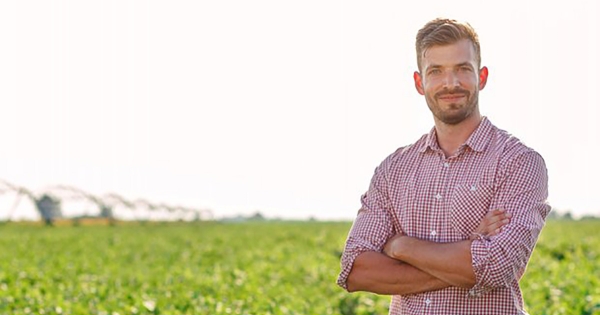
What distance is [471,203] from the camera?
4020 mm

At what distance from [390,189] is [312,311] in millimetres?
4539

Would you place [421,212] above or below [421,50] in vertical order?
below

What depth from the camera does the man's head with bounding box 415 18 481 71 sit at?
4020 millimetres

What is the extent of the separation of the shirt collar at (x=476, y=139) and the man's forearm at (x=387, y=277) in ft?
1.79

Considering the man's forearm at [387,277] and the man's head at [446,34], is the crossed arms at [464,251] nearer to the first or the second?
the man's forearm at [387,277]

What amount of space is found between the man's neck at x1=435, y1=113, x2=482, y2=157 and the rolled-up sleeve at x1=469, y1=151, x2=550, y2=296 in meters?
0.28

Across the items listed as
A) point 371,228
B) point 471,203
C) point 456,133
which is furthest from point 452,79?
point 371,228

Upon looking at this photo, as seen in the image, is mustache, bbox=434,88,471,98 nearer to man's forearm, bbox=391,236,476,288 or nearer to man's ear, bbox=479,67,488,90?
man's ear, bbox=479,67,488,90

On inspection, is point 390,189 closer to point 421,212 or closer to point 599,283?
point 421,212

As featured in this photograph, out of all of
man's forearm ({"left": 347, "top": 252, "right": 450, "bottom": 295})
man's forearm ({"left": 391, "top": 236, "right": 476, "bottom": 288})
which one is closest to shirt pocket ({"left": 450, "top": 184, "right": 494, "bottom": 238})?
man's forearm ({"left": 391, "top": 236, "right": 476, "bottom": 288})

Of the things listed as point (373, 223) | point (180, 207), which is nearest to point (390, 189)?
point (373, 223)

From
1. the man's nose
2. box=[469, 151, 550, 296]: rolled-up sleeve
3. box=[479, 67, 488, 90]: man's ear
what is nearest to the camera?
box=[469, 151, 550, 296]: rolled-up sleeve

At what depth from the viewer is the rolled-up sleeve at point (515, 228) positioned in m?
3.83

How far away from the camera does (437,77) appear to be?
405 centimetres
